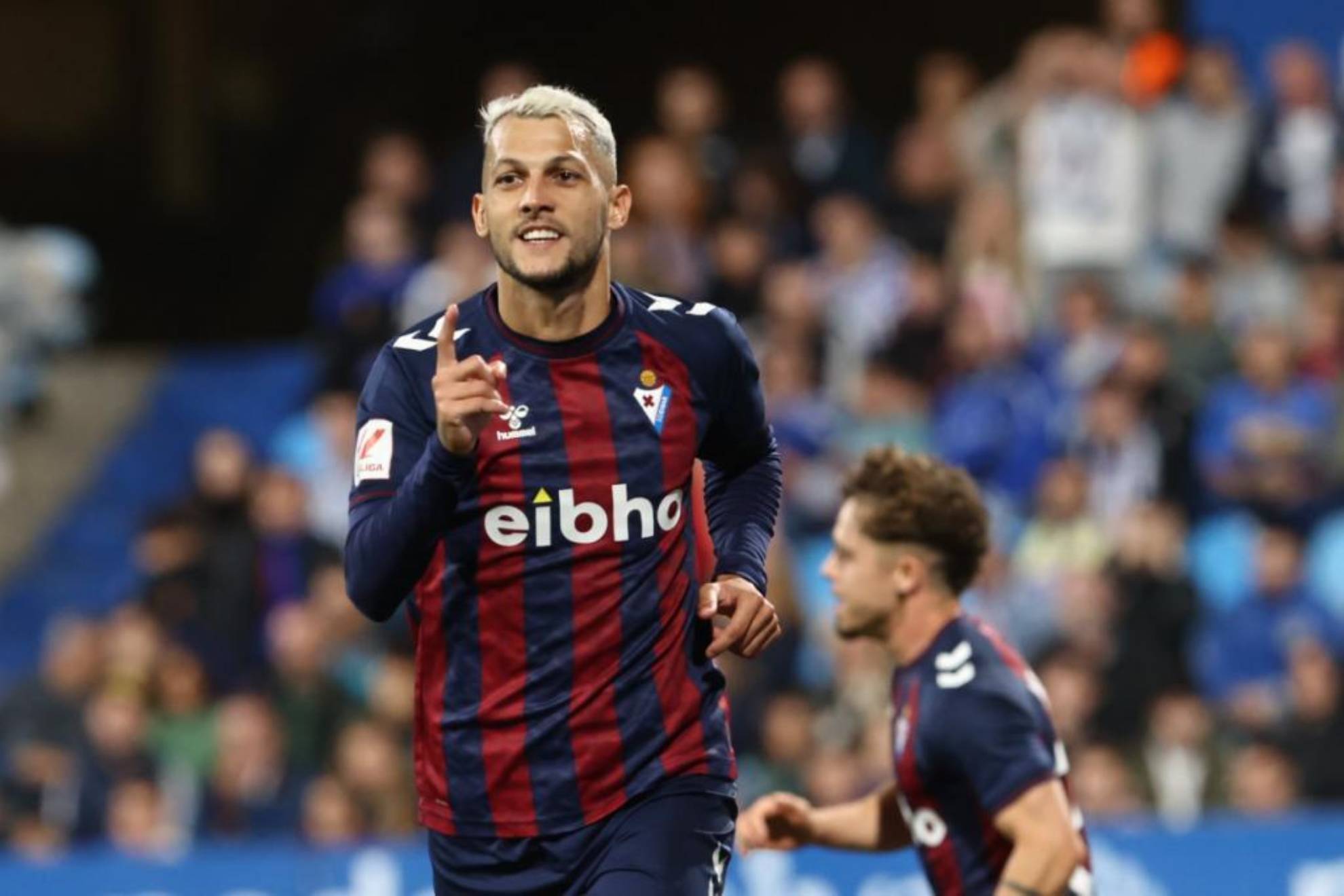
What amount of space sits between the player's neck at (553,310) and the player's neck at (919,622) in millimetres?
1232

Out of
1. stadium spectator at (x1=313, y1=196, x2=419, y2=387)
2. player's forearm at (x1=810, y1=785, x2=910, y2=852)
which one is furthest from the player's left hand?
stadium spectator at (x1=313, y1=196, x2=419, y2=387)

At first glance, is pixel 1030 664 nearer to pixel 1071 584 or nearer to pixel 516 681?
pixel 1071 584

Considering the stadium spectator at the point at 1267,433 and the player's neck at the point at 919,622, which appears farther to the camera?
the stadium spectator at the point at 1267,433

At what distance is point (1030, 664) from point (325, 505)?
3.72 metres

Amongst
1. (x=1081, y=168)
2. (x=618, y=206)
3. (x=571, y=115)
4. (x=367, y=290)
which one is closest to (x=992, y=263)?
(x=1081, y=168)

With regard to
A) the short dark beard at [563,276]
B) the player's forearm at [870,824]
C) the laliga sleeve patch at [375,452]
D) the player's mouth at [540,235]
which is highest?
the player's mouth at [540,235]

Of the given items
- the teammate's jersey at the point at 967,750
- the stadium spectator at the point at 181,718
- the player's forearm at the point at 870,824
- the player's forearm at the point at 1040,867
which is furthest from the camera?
the stadium spectator at the point at 181,718

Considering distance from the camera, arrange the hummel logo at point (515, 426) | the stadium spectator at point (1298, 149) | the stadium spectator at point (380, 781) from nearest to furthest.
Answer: the hummel logo at point (515, 426) < the stadium spectator at point (380, 781) < the stadium spectator at point (1298, 149)

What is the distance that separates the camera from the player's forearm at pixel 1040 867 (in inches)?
202

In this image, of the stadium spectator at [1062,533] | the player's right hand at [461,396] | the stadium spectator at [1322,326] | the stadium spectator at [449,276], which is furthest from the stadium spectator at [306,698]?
the player's right hand at [461,396]

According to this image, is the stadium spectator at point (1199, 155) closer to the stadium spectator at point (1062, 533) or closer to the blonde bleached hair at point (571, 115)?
the stadium spectator at point (1062, 533)

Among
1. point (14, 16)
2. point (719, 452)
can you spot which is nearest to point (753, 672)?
point (719, 452)

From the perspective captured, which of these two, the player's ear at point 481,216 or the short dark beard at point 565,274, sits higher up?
the player's ear at point 481,216

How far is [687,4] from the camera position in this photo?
16.8 metres
